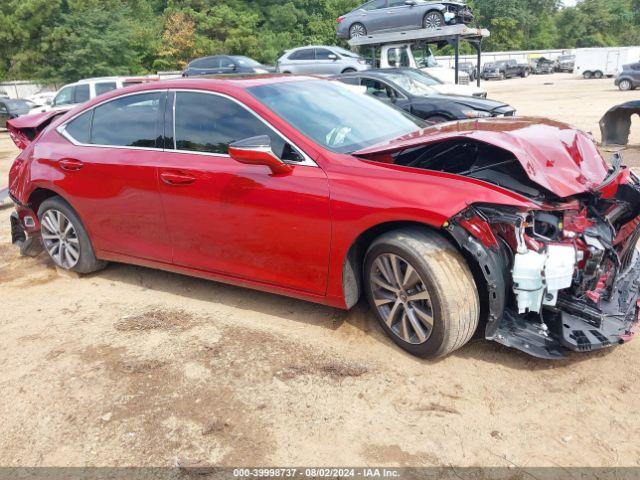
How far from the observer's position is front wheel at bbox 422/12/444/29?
17219 mm

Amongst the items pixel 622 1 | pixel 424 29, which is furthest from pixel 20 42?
pixel 622 1

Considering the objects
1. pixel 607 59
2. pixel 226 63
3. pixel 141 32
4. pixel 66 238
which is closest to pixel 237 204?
pixel 66 238

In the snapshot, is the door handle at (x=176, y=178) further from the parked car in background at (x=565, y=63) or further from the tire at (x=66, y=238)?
the parked car in background at (x=565, y=63)

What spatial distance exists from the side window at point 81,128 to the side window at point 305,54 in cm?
1672

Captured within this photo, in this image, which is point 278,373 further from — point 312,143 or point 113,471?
point 312,143

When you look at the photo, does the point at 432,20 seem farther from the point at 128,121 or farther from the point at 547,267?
the point at 547,267

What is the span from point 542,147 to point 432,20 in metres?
15.3

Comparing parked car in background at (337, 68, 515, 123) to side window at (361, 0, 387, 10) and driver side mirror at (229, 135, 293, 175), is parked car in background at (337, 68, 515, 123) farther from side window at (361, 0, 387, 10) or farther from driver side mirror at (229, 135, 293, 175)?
driver side mirror at (229, 135, 293, 175)

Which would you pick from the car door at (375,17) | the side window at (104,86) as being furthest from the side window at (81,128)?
the car door at (375,17)

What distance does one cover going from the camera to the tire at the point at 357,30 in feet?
60.3

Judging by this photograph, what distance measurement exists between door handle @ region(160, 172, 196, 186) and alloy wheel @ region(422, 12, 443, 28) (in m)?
15.1

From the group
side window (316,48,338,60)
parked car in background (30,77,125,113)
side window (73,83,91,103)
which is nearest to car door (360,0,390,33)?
side window (316,48,338,60)

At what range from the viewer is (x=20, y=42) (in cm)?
4409

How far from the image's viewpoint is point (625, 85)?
1127 inches
